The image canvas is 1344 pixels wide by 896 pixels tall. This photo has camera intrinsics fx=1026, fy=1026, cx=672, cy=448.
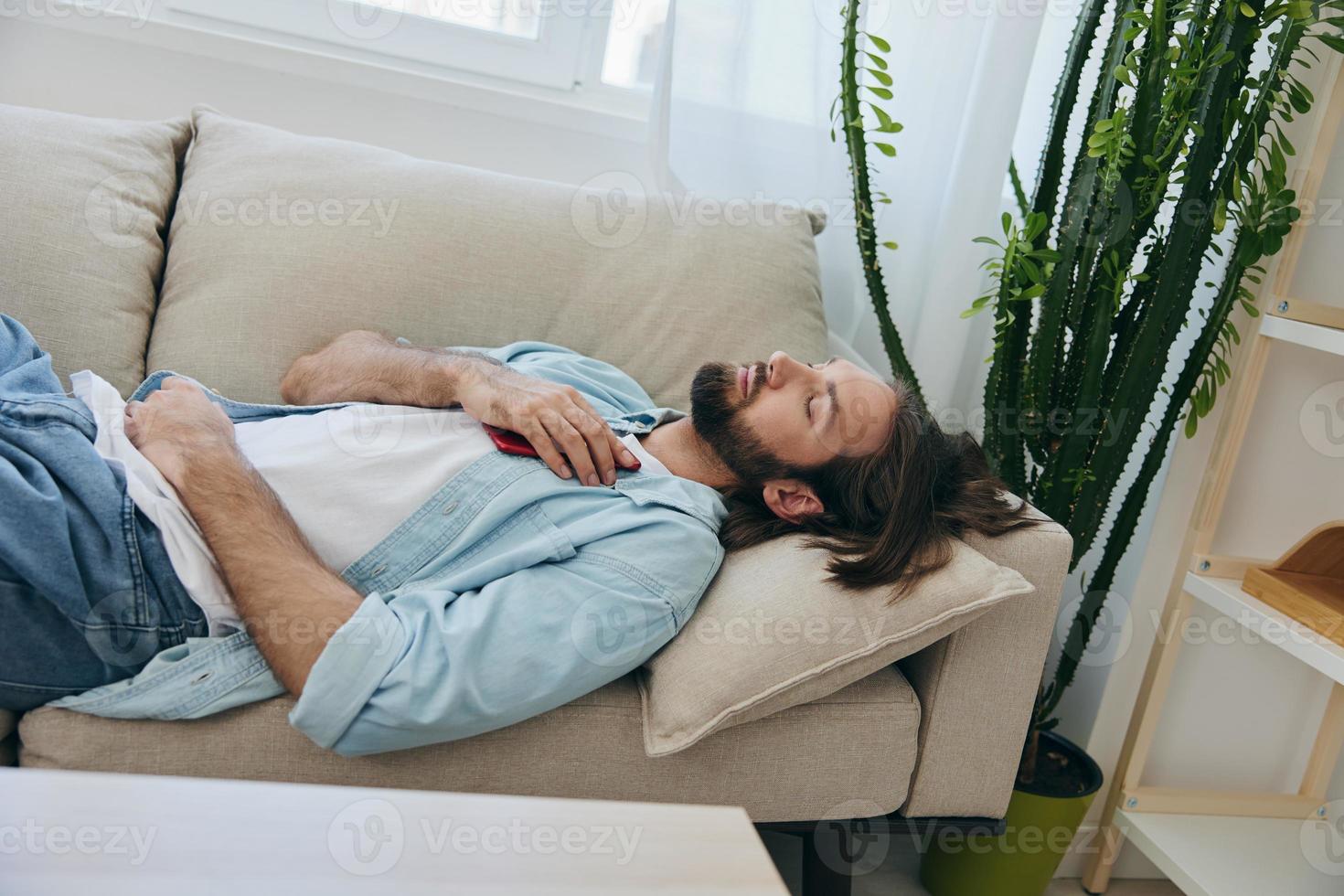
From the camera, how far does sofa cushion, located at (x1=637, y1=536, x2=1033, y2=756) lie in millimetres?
1078

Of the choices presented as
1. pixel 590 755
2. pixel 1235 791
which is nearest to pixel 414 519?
pixel 590 755

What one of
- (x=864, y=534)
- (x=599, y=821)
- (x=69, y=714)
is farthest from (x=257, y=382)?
(x=599, y=821)

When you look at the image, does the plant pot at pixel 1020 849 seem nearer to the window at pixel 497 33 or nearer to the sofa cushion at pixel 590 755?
the sofa cushion at pixel 590 755

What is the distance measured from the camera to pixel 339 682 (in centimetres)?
97

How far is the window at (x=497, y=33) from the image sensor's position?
2.01 m

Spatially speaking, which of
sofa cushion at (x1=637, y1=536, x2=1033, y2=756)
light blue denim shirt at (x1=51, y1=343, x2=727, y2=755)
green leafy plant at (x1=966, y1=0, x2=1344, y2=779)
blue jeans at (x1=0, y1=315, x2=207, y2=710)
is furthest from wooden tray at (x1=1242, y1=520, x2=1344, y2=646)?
blue jeans at (x1=0, y1=315, x2=207, y2=710)

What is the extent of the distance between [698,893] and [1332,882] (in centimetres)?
140

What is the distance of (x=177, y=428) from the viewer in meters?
1.20

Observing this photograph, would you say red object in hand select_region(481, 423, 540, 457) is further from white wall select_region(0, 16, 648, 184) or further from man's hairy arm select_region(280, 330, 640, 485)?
white wall select_region(0, 16, 648, 184)

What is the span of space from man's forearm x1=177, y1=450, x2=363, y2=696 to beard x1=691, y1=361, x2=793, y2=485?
1.74 ft

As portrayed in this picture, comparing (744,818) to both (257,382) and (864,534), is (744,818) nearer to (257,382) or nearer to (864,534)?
(864,534)

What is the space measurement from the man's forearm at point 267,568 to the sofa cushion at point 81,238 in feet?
1.39

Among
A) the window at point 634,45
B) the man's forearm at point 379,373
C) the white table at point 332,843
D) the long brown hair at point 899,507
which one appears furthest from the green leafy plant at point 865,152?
the white table at point 332,843

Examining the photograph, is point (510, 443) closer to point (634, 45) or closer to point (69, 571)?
point (69, 571)
